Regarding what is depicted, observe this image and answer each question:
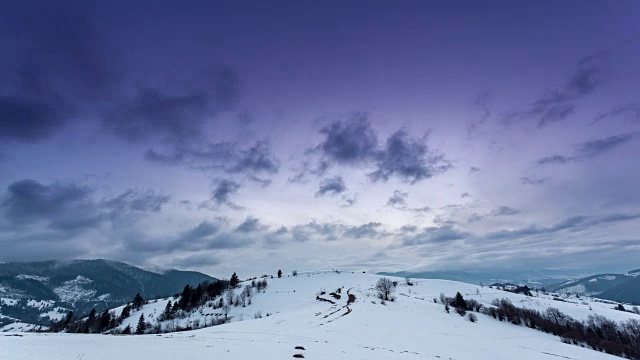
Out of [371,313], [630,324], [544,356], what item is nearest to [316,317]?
[371,313]

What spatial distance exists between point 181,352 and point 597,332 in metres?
178

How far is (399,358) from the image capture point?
32812 mm

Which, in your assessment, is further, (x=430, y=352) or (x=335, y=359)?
(x=430, y=352)

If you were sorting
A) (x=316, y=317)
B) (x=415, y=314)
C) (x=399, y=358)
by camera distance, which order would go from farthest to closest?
(x=415, y=314) < (x=316, y=317) < (x=399, y=358)

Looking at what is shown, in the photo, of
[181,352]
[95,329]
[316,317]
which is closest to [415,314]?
[316,317]

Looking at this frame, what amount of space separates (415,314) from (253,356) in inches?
3291

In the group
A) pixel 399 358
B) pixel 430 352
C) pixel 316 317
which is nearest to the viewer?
pixel 399 358

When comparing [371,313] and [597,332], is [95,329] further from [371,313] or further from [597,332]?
[597,332]

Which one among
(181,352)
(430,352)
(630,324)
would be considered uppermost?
(181,352)

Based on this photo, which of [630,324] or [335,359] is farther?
[630,324]

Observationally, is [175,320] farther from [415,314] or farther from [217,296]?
[415,314]

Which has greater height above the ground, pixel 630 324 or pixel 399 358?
pixel 399 358

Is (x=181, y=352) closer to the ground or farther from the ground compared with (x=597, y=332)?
farther from the ground

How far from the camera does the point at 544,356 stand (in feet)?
184
